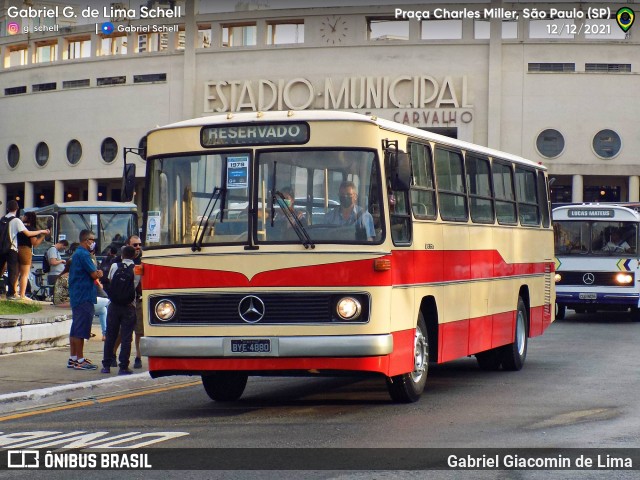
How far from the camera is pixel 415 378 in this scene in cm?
1268

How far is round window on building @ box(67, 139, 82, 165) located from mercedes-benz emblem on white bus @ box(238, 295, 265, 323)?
6237cm

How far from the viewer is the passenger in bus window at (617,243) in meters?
29.0

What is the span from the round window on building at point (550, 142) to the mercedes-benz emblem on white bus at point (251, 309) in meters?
54.9

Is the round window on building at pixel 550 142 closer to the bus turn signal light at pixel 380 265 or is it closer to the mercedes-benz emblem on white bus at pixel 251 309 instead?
the bus turn signal light at pixel 380 265

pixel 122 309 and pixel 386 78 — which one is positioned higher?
pixel 386 78

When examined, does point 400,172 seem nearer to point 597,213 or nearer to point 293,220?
point 293,220

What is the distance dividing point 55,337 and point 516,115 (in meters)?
48.8

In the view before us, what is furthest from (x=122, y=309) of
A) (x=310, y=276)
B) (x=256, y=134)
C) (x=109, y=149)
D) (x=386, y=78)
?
(x=109, y=149)

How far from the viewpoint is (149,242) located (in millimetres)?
12078

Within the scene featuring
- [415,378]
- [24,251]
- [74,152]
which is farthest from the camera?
[74,152]

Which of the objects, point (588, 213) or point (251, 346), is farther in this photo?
point (588, 213)

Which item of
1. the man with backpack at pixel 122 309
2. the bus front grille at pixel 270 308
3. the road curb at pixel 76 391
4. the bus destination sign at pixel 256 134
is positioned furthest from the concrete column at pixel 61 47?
the bus front grille at pixel 270 308

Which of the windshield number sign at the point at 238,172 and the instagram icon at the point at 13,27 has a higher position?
the instagram icon at the point at 13,27

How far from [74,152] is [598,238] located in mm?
48481
